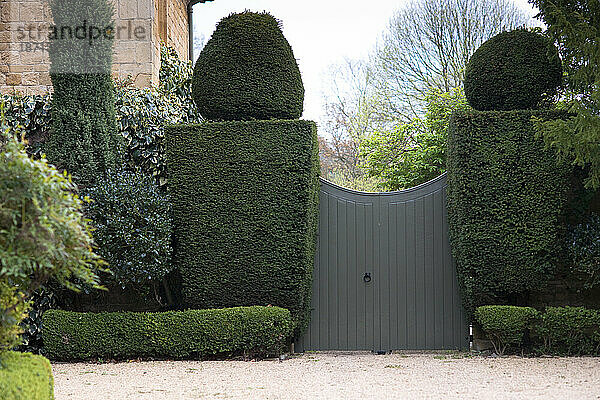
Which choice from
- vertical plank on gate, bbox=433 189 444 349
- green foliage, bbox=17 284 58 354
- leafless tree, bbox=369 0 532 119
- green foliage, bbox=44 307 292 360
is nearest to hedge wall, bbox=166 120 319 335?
green foliage, bbox=44 307 292 360

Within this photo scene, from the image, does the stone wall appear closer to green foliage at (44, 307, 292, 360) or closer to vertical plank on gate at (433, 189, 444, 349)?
green foliage at (44, 307, 292, 360)

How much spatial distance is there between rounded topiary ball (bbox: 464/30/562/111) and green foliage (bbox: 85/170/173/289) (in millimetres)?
3552

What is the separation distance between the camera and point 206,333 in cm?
652

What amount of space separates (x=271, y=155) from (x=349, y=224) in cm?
131

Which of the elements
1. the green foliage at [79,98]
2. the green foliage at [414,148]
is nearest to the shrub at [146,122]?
the green foliage at [79,98]

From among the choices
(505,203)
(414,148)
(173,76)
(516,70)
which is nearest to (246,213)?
(505,203)

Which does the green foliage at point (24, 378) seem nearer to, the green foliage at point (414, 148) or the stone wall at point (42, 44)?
the stone wall at point (42, 44)

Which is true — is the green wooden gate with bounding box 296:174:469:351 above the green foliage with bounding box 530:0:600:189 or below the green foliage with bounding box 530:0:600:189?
below

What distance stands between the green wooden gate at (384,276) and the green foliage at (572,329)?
1.12 meters

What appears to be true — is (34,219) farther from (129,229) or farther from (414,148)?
(414,148)

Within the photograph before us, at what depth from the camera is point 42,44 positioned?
922 cm

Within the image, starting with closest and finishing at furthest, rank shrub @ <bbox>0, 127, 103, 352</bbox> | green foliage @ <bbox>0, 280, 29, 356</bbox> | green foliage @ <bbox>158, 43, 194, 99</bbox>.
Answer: shrub @ <bbox>0, 127, 103, 352</bbox>, green foliage @ <bbox>0, 280, 29, 356</bbox>, green foliage @ <bbox>158, 43, 194, 99</bbox>

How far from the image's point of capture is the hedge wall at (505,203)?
674 centimetres

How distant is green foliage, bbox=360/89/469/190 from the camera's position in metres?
13.6
